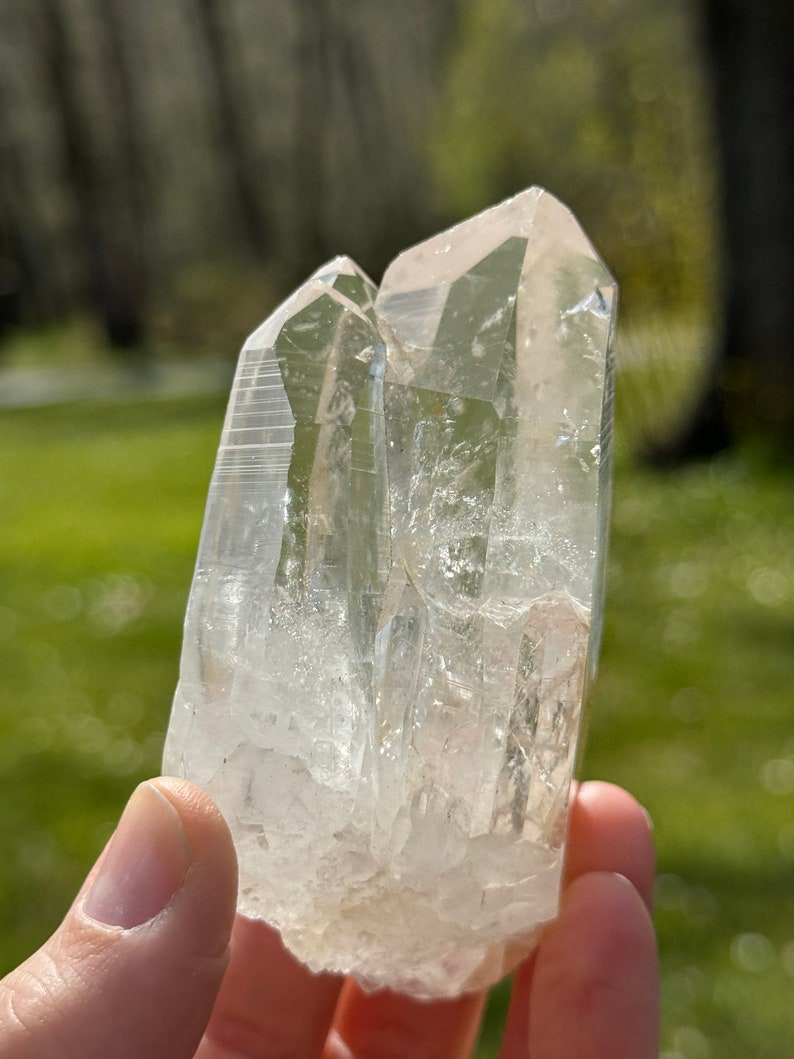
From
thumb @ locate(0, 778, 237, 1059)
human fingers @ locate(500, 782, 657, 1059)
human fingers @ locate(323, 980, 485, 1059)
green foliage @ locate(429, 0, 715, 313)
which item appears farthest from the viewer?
green foliage @ locate(429, 0, 715, 313)

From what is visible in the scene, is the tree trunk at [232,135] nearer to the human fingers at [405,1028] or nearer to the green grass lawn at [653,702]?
the green grass lawn at [653,702]

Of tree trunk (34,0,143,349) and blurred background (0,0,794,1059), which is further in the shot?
tree trunk (34,0,143,349)

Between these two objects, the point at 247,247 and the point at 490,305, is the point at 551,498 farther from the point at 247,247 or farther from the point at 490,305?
the point at 247,247

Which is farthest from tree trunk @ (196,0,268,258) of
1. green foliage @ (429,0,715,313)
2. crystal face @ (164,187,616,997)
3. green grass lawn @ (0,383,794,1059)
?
crystal face @ (164,187,616,997)

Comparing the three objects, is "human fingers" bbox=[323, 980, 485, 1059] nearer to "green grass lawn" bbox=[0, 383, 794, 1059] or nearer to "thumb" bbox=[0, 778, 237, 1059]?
"thumb" bbox=[0, 778, 237, 1059]

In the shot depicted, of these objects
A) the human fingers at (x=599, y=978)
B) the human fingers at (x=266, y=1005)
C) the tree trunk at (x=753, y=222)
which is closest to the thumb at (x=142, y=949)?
the human fingers at (x=266, y=1005)

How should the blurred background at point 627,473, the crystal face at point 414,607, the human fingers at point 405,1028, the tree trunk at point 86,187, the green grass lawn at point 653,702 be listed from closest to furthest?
the crystal face at point 414,607, the human fingers at point 405,1028, the green grass lawn at point 653,702, the blurred background at point 627,473, the tree trunk at point 86,187

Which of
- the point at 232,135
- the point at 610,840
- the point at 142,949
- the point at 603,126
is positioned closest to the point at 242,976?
the point at 142,949

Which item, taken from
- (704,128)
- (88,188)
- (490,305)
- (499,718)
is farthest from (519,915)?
(88,188)
